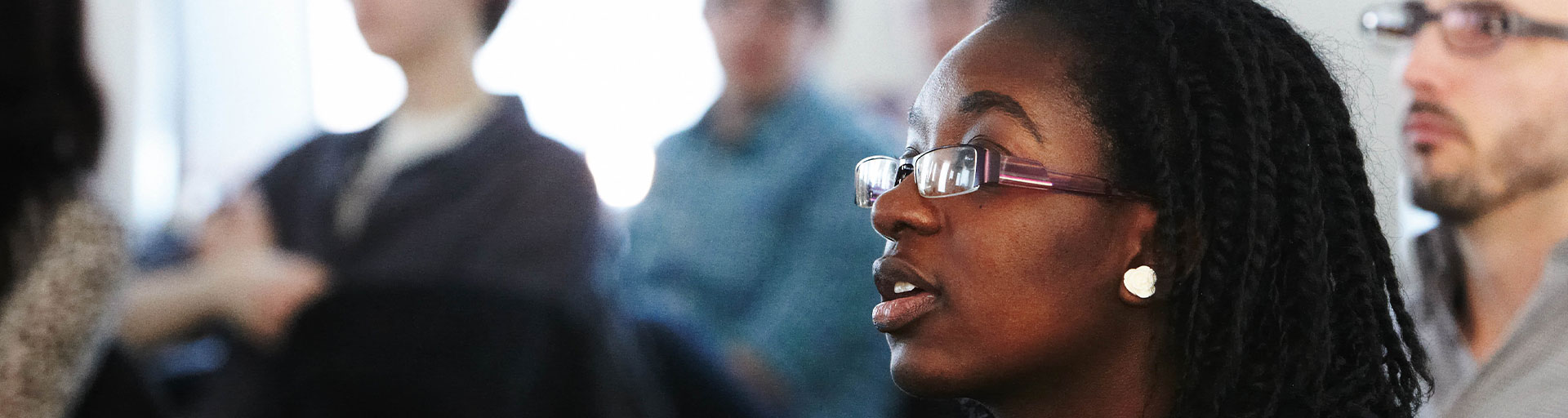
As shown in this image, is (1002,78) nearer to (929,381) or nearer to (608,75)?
(929,381)

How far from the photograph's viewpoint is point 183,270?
10.9 ft

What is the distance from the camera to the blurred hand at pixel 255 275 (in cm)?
308

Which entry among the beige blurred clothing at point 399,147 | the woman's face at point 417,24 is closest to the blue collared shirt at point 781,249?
the beige blurred clothing at point 399,147

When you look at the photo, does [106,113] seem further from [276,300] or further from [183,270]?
[183,270]

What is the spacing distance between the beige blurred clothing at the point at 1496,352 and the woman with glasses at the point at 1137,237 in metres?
0.52

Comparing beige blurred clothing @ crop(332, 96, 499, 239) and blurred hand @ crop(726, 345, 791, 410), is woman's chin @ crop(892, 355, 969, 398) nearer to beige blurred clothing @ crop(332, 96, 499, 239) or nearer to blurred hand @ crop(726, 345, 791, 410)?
blurred hand @ crop(726, 345, 791, 410)

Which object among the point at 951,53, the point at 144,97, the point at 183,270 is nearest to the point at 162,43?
the point at 144,97

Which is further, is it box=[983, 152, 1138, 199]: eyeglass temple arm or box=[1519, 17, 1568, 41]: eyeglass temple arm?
box=[1519, 17, 1568, 41]: eyeglass temple arm

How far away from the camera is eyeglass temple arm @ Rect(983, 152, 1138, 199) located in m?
1.18

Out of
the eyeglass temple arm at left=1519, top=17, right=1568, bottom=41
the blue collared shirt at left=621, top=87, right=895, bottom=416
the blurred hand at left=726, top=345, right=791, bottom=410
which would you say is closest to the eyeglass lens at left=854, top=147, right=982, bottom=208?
the eyeglass temple arm at left=1519, top=17, right=1568, bottom=41

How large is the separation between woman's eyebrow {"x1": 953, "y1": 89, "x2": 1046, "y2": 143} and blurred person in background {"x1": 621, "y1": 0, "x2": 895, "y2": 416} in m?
1.51

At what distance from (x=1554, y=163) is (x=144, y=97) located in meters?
3.65

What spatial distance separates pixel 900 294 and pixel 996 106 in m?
0.21

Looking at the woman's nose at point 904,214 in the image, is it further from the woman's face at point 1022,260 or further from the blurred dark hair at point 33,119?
the blurred dark hair at point 33,119
